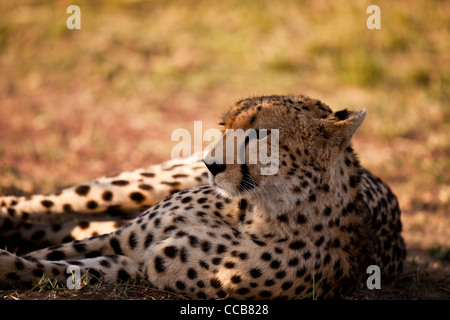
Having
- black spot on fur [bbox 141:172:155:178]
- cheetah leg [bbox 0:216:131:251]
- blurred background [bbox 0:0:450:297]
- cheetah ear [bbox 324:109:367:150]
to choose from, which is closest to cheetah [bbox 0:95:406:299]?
cheetah ear [bbox 324:109:367:150]

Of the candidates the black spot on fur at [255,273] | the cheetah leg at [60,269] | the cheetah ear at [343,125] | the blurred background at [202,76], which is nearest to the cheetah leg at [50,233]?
the cheetah leg at [60,269]

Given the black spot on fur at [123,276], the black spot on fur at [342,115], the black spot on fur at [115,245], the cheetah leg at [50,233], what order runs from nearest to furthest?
1. the black spot on fur at [342,115]
2. the black spot on fur at [123,276]
3. the black spot on fur at [115,245]
4. the cheetah leg at [50,233]

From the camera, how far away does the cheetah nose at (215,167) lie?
2.14 metres

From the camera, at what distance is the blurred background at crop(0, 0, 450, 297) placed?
515 cm

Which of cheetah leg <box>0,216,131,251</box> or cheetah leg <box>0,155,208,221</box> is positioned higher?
cheetah leg <box>0,155,208,221</box>

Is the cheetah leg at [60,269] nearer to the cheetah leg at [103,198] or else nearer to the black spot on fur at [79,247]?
the black spot on fur at [79,247]

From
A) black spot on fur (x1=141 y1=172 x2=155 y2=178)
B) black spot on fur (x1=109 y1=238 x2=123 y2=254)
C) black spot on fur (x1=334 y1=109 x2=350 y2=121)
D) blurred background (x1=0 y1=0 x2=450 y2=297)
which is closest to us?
black spot on fur (x1=334 y1=109 x2=350 y2=121)

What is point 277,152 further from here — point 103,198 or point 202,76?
point 202,76

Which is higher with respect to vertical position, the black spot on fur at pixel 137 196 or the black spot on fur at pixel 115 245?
the black spot on fur at pixel 137 196

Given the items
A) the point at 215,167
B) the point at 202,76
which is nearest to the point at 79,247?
the point at 215,167

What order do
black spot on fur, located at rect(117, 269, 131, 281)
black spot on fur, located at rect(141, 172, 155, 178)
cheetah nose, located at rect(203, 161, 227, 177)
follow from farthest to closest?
black spot on fur, located at rect(141, 172, 155, 178)
black spot on fur, located at rect(117, 269, 131, 281)
cheetah nose, located at rect(203, 161, 227, 177)

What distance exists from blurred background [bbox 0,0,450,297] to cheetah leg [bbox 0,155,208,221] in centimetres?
139

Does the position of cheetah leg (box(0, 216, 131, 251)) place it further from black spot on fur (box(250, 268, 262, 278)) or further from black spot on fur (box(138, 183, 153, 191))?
black spot on fur (box(250, 268, 262, 278))

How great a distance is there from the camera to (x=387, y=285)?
286 cm
